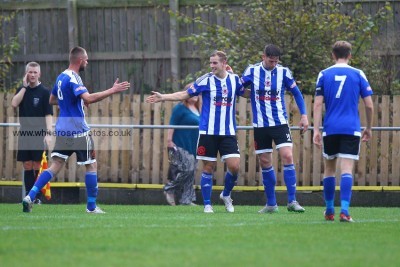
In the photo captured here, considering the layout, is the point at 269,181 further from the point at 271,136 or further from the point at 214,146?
the point at 214,146

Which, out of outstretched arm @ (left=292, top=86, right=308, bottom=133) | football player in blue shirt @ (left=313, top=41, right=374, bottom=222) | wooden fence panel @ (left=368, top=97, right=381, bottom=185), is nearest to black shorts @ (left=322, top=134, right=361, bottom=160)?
football player in blue shirt @ (left=313, top=41, right=374, bottom=222)

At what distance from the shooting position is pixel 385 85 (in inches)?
762

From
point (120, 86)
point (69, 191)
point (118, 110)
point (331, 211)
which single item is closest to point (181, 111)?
point (118, 110)

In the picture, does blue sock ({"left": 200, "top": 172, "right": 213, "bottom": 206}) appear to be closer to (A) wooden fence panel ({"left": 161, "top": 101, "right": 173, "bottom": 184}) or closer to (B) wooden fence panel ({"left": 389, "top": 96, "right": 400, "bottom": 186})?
(A) wooden fence panel ({"left": 161, "top": 101, "right": 173, "bottom": 184})

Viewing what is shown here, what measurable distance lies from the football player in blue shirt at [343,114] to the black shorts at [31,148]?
6.43m

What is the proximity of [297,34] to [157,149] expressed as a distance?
3.08 metres

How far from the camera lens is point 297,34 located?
18469mm

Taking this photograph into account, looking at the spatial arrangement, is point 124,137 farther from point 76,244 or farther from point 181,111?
point 76,244

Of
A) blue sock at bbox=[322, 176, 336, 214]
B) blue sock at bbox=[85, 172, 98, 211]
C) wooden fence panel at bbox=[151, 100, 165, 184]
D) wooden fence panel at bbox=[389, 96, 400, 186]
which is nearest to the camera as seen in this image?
blue sock at bbox=[322, 176, 336, 214]

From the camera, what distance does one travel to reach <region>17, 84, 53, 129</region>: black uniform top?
16562 millimetres

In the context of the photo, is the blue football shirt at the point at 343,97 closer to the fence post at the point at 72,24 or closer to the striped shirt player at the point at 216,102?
the striped shirt player at the point at 216,102

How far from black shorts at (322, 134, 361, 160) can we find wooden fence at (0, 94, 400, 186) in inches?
243

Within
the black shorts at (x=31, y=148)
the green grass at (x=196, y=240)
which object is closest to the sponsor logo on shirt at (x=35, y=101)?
the black shorts at (x=31, y=148)

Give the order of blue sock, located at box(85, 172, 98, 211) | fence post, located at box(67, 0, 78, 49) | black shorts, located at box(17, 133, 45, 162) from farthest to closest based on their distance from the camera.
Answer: fence post, located at box(67, 0, 78, 49), black shorts, located at box(17, 133, 45, 162), blue sock, located at box(85, 172, 98, 211)
